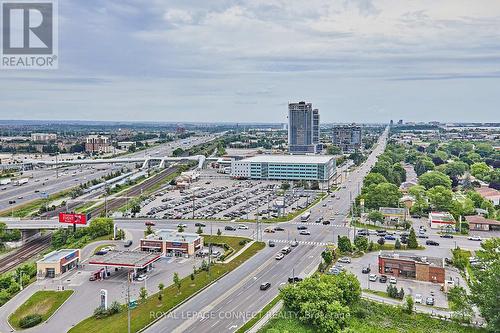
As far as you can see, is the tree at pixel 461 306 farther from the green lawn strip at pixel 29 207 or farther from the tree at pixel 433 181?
the green lawn strip at pixel 29 207

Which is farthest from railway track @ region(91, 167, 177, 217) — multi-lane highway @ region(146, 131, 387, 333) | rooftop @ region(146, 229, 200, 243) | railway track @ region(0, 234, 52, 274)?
multi-lane highway @ region(146, 131, 387, 333)

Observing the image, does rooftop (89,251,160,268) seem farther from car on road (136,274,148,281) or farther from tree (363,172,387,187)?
tree (363,172,387,187)

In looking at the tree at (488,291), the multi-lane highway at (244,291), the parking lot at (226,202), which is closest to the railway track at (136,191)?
the parking lot at (226,202)

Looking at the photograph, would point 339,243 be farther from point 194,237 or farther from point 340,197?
point 340,197

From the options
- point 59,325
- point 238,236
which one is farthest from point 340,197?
point 59,325

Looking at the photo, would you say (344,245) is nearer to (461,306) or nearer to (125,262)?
(461,306)

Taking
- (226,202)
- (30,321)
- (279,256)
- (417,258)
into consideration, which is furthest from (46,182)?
(417,258)
